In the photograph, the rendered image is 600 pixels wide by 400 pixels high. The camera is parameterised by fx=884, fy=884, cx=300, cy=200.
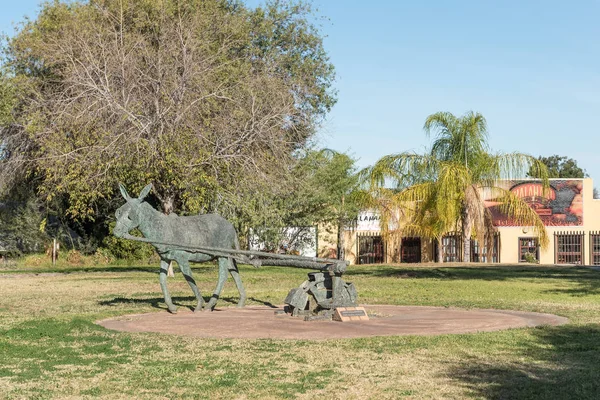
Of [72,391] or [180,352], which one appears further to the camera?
[180,352]

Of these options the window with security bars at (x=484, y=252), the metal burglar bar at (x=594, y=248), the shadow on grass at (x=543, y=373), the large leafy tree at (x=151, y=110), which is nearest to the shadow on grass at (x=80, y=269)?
the large leafy tree at (x=151, y=110)

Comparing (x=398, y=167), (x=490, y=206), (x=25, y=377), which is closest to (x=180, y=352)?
(x=25, y=377)

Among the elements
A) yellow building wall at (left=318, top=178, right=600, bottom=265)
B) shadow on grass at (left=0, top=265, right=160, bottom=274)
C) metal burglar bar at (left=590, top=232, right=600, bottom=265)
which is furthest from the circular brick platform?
metal burglar bar at (left=590, top=232, right=600, bottom=265)

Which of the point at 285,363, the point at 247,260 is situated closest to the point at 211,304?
the point at 247,260

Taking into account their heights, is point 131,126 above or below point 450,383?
above

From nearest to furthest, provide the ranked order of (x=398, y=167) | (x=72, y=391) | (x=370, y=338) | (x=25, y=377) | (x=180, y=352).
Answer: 1. (x=72, y=391)
2. (x=25, y=377)
3. (x=180, y=352)
4. (x=370, y=338)
5. (x=398, y=167)

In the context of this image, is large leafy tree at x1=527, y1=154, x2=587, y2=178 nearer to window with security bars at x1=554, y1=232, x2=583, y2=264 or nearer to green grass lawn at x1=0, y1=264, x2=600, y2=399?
window with security bars at x1=554, y1=232, x2=583, y2=264

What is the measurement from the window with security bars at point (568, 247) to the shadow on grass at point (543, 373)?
→ 134ft

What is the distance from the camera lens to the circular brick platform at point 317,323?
1374 centimetres

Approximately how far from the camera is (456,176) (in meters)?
41.5

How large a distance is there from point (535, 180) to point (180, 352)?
142 feet

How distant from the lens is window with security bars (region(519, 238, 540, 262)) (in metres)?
52.1

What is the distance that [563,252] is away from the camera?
52.7m

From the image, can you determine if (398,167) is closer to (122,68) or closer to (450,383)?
(122,68)
